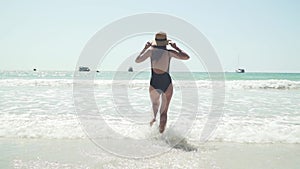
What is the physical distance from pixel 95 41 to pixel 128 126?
7.80 feet

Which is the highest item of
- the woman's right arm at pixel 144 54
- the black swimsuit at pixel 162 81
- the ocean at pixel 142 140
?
the woman's right arm at pixel 144 54

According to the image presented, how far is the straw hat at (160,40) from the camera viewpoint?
17.6 ft

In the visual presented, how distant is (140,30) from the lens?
788 cm

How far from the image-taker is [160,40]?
5418 mm

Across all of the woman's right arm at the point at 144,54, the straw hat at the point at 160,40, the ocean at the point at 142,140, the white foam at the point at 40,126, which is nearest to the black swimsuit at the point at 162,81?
the woman's right arm at the point at 144,54

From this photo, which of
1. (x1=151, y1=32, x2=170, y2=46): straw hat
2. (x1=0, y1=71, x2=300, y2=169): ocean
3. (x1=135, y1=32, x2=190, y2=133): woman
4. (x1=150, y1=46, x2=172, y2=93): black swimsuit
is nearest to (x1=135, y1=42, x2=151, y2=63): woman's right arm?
(x1=135, y1=32, x2=190, y2=133): woman

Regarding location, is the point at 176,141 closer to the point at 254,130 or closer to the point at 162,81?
the point at 162,81

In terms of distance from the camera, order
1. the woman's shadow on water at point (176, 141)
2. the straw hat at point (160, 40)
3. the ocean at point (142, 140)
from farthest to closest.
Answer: the straw hat at point (160, 40) < the woman's shadow on water at point (176, 141) < the ocean at point (142, 140)

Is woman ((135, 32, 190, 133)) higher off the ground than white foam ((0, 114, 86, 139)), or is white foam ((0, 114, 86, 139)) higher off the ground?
woman ((135, 32, 190, 133))

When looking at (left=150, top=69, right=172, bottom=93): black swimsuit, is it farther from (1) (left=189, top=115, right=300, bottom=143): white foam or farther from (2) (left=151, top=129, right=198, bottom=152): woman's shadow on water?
(1) (left=189, top=115, right=300, bottom=143): white foam

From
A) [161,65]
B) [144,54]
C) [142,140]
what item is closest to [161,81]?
[161,65]

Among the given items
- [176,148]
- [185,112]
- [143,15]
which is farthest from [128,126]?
[143,15]

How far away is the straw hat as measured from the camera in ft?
17.6

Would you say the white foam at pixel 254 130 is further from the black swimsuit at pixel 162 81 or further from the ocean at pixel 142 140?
the black swimsuit at pixel 162 81
